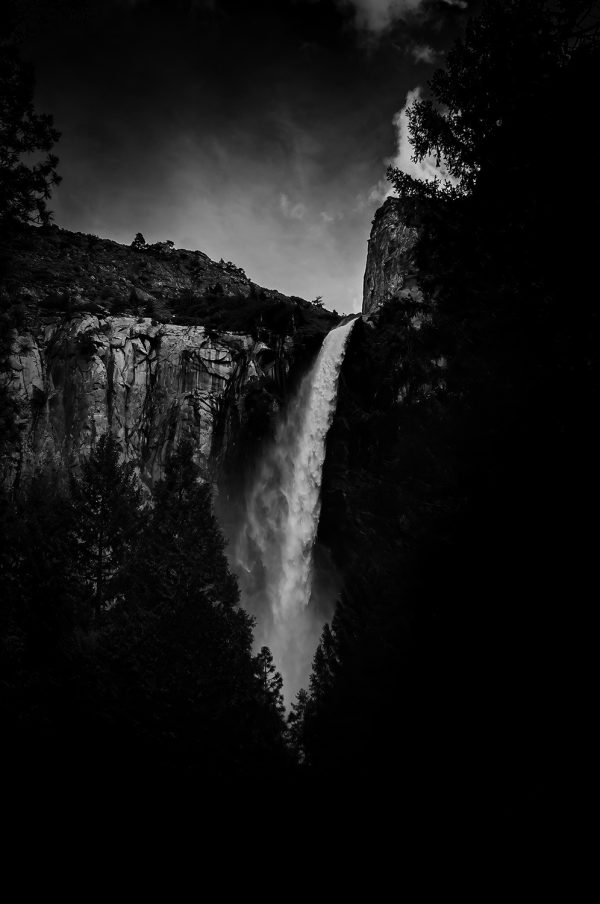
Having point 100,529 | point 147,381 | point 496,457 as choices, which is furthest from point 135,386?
point 496,457

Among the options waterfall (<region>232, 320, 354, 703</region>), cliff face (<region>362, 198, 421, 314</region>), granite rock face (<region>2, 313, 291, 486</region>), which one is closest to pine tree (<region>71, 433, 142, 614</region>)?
granite rock face (<region>2, 313, 291, 486</region>)

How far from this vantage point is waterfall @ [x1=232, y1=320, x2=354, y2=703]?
2706 cm

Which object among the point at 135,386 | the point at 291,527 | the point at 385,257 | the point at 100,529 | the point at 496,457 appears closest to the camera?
the point at 496,457

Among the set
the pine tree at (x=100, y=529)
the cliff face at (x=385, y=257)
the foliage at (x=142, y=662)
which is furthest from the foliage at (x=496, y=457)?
the cliff face at (x=385, y=257)

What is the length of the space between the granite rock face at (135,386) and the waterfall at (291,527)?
3369 millimetres

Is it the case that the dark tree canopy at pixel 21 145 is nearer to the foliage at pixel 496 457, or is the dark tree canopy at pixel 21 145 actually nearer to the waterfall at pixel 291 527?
the foliage at pixel 496 457

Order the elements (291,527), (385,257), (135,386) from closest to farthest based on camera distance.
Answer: (291,527)
(135,386)
(385,257)

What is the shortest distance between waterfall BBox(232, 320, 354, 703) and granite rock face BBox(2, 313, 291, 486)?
3.37 meters

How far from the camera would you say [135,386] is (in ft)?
100

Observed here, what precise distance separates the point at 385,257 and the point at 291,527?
28380 millimetres

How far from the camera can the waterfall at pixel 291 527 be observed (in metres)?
27.1

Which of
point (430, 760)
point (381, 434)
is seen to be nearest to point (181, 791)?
point (430, 760)

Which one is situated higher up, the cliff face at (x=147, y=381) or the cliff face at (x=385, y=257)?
the cliff face at (x=385, y=257)

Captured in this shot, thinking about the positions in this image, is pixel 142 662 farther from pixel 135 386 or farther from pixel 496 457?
pixel 135 386
